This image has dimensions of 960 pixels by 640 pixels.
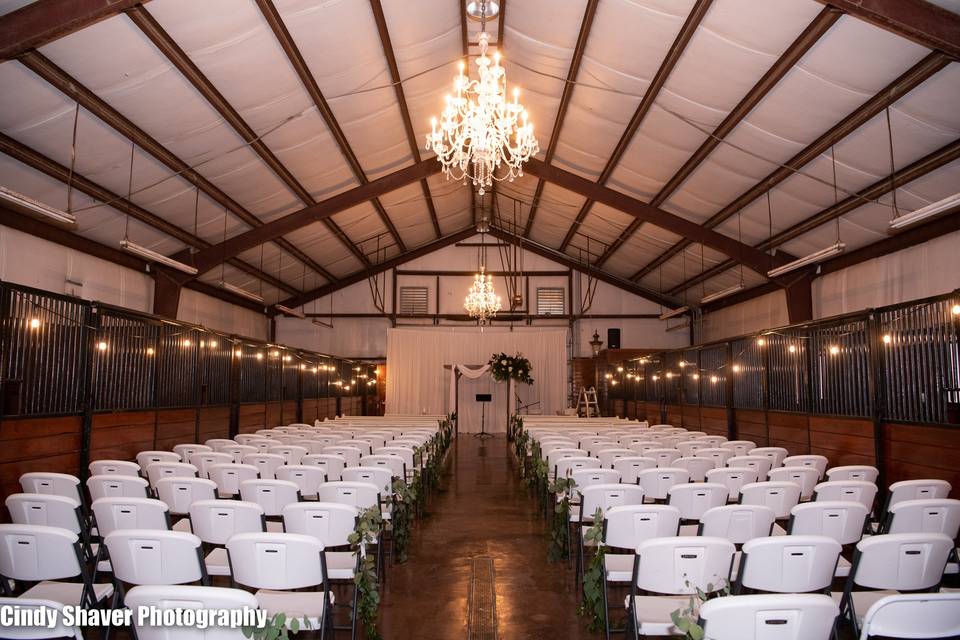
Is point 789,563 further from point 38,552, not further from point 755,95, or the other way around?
point 755,95

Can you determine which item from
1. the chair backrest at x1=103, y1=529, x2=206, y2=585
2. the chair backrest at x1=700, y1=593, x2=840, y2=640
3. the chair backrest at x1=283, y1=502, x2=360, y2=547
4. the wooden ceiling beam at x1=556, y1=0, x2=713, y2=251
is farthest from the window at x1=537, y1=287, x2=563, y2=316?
the chair backrest at x1=700, y1=593, x2=840, y2=640

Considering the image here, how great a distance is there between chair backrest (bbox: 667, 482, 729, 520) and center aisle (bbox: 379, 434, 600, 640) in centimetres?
100

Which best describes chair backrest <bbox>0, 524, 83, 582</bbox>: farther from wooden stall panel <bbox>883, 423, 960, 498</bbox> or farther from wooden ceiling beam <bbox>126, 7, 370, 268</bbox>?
wooden stall panel <bbox>883, 423, 960, 498</bbox>

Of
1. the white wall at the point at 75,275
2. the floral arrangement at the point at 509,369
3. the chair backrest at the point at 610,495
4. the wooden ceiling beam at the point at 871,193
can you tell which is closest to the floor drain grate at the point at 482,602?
the chair backrest at the point at 610,495

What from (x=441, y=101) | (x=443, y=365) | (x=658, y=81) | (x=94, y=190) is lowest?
(x=443, y=365)

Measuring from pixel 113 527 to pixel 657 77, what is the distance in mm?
8991

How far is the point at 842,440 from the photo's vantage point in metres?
7.50

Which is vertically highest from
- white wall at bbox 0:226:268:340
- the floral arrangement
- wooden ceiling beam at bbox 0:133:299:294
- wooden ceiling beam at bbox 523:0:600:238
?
wooden ceiling beam at bbox 523:0:600:238

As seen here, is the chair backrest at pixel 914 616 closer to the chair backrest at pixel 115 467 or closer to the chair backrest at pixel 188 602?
the chair backrest at pixel 188 602

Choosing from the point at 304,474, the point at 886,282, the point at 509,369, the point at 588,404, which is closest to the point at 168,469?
the point at 304,474

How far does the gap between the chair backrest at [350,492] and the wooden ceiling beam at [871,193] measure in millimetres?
8213

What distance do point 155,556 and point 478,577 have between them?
2.69 m

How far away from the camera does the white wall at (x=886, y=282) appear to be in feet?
34.3

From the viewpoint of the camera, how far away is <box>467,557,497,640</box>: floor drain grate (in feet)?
12.1
